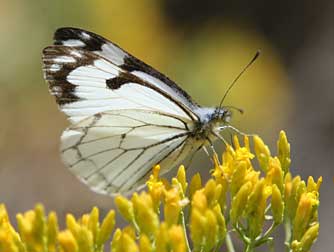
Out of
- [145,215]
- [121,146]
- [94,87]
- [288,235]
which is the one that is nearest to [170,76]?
[121,146]

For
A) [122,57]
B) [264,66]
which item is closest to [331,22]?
[264,66]

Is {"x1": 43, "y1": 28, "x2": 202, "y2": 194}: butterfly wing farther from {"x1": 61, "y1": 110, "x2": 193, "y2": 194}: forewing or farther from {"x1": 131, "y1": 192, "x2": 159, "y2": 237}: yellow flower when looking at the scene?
{"x1": 131, "y1": 192, "x2": 159, "y2": 237}: yellow flower

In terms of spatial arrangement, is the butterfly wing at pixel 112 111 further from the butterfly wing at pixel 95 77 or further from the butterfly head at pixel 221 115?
the butterfly head at pixel 221 115

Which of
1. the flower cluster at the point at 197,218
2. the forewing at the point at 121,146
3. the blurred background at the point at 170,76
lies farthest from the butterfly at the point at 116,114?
the blurred background at the point at 170,76

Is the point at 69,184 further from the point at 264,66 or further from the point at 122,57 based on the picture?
the point at 122,57

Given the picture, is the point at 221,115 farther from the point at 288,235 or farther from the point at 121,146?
the point at 288,235

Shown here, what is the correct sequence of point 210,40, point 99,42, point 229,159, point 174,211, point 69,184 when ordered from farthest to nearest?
point 210,40, point 69,184, point 99,42, point 229,159, point 174,211
